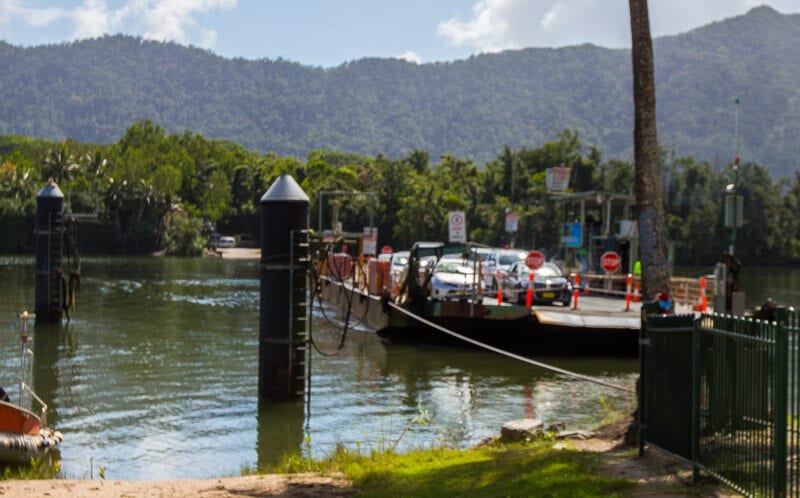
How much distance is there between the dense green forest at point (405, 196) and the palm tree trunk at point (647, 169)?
3218 inches

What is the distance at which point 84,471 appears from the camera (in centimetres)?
1369

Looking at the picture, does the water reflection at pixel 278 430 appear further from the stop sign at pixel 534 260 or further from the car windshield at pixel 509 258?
the car windshield at pixel 509 258

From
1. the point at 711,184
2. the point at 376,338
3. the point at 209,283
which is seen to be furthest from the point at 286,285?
the point at 711,184

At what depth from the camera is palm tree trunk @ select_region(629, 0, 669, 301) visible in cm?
1324

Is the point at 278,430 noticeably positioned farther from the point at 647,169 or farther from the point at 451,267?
the point at 451,267

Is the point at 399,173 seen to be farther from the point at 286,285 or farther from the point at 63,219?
the point at 286,285

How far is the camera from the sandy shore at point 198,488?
1023 cm

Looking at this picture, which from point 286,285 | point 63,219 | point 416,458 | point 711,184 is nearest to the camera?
point 416,458

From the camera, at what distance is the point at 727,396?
860cm

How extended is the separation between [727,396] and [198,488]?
17.2 feet

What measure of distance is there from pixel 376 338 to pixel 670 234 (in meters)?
84.7

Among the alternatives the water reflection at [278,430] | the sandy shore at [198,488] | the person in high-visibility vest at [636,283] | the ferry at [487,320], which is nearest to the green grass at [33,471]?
the sandy shore at [198,488]

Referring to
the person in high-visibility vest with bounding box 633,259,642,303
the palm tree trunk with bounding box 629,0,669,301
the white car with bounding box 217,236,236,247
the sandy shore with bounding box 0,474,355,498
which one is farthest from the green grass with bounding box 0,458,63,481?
the white car with bounding box 217,236,236,247

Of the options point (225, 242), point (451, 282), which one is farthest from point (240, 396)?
point (225, 242)
